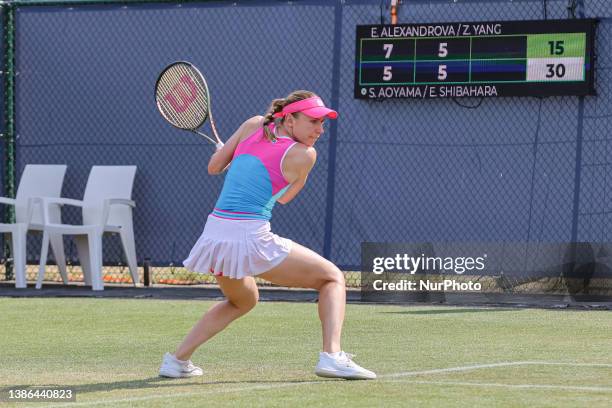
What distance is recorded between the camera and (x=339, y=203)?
1351 centimetres

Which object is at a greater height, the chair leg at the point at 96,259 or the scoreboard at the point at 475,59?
the scoreboard at the point at 475,59

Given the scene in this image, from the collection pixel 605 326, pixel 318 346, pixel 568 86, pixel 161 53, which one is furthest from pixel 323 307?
pixel 161 53

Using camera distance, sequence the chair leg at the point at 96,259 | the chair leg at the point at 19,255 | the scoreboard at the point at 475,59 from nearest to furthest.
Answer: the scoreboard at the point at 475,59 → the chair leg at the point at 96,259 → the chair leg at the point at 19,255

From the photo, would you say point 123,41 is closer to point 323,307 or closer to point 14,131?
point 14,131

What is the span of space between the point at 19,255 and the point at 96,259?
80 centimetres

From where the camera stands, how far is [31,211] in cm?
1348

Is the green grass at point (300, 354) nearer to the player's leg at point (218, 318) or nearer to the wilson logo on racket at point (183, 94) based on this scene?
the player's leg at point (218, 318)

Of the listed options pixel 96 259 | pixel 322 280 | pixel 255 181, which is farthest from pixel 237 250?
pixel 96 259

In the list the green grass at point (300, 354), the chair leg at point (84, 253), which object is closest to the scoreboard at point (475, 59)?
the green grass at point (300, 354)

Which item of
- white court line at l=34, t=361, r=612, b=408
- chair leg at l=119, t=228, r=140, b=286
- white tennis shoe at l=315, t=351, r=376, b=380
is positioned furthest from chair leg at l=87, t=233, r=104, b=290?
white tennis shoe at l=315, t=351, r=376, b=380

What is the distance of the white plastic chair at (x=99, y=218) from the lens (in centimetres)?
1334

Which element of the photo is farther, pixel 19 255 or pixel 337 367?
pixel 19 255

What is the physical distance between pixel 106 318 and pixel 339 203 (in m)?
3.58

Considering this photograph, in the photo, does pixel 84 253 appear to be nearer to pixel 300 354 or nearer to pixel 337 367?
pixel 300 354
